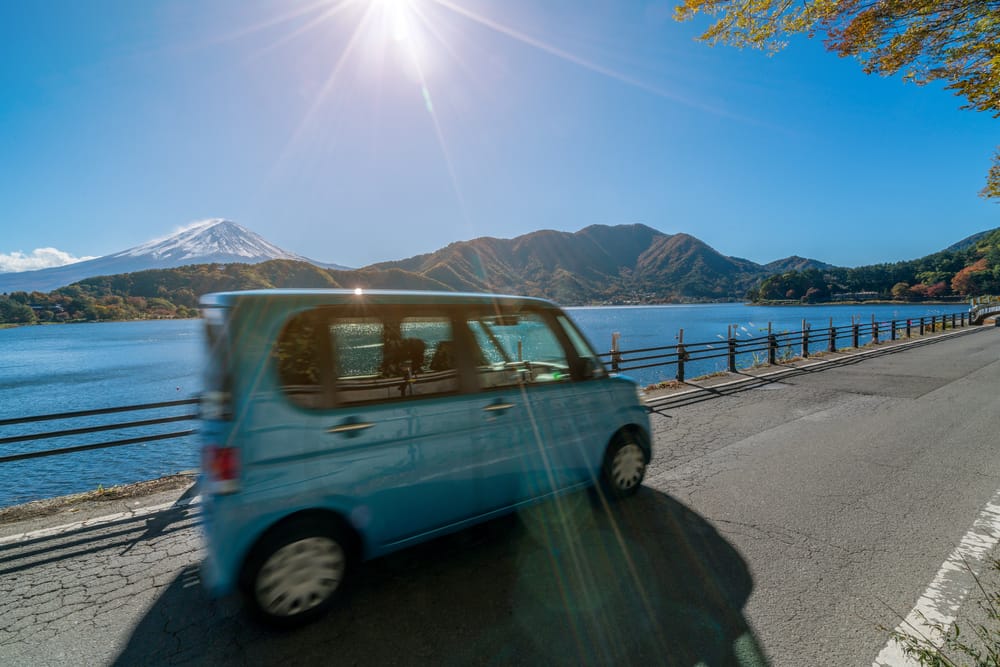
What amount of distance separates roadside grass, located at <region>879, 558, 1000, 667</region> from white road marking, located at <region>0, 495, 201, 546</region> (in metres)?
5.19

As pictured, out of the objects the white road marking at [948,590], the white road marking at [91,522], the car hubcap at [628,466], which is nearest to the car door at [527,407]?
the car hubcap at [628,466]

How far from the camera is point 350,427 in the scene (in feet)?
8.27

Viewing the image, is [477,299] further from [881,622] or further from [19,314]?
[19,314]

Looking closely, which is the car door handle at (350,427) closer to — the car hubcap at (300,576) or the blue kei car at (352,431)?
the blue kei car at (352,431)

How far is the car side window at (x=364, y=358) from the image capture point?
244cm

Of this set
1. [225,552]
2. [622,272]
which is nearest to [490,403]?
[225,552]

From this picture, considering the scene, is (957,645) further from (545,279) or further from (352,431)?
(545,279)

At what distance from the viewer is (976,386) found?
981cm

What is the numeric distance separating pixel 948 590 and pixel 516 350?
2980mm

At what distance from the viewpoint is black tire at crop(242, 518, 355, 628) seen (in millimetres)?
2357

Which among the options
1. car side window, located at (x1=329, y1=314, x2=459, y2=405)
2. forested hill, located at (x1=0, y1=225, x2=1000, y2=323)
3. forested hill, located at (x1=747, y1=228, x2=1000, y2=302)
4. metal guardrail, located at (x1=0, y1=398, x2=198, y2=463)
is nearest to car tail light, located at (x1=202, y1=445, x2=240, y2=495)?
car side window, located at (x1=329, y1=314, x2=459, y2=405)

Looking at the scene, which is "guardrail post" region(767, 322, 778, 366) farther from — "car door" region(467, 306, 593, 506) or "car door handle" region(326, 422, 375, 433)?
"car door handle" region(326, 422, 375, 433)

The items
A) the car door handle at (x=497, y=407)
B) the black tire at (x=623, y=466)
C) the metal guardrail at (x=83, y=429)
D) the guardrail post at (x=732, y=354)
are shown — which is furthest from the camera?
the guardrail post at (x=732, y=354)

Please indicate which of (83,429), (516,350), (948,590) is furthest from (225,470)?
(83,429)
